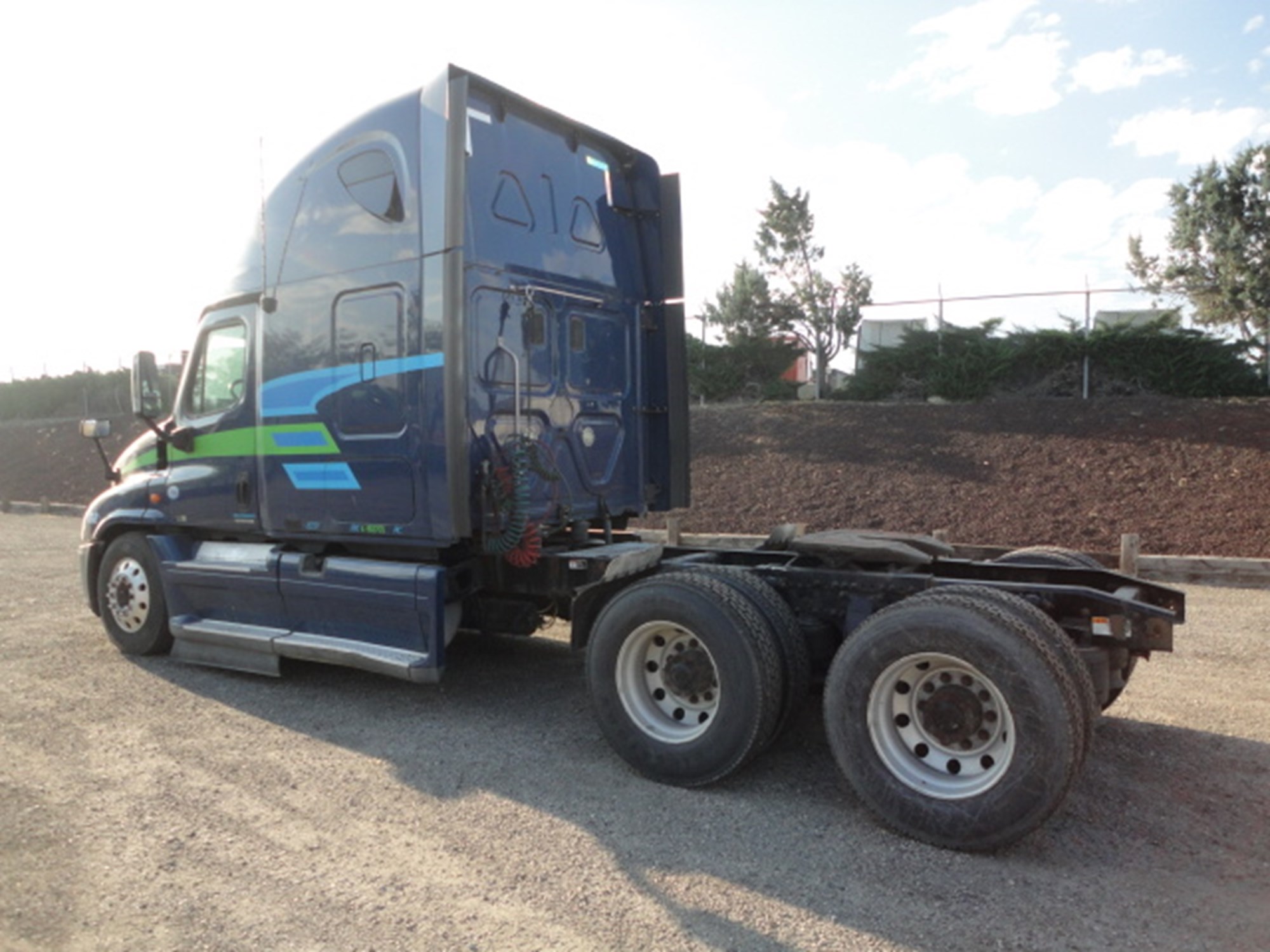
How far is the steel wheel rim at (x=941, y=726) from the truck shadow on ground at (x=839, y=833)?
0.29 meters

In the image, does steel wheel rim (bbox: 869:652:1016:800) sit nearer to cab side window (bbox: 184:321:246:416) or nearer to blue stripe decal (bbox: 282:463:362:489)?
blue stripe decal (bbox: 282:463:362:489)

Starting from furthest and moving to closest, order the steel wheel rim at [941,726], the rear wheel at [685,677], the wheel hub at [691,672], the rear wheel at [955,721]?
the wheel hub at [691,672], the rear wheel at [685,677], the steel wheel rim at [941,726], the rear wheel at [955,721]

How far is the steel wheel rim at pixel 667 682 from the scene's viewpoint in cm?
450

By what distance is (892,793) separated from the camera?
12.8ft

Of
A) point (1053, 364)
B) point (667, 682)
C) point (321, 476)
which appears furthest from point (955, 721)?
point (1053, 364)

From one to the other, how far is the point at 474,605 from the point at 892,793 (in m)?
3.13

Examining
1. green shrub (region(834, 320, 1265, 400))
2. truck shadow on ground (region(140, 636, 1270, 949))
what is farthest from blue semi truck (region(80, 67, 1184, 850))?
green shrub (region(834, 320, 1265, 400))

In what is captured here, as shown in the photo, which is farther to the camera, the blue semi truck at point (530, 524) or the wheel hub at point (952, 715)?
the blue semi truck at point (530, 524)

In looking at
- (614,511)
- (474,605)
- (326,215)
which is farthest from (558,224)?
(474,605)

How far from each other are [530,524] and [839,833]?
2.49 m

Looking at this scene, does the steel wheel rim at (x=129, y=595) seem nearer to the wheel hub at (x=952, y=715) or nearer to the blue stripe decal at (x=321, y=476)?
the blue stripe decal at (x=321, y=476)

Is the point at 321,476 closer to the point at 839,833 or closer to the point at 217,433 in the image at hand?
the point at 217,433

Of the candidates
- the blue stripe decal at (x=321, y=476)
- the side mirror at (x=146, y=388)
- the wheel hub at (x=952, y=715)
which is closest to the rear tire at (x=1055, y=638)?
the wheel hub at (x=952, y=715)

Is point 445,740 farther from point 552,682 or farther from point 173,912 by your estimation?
point 173,912
